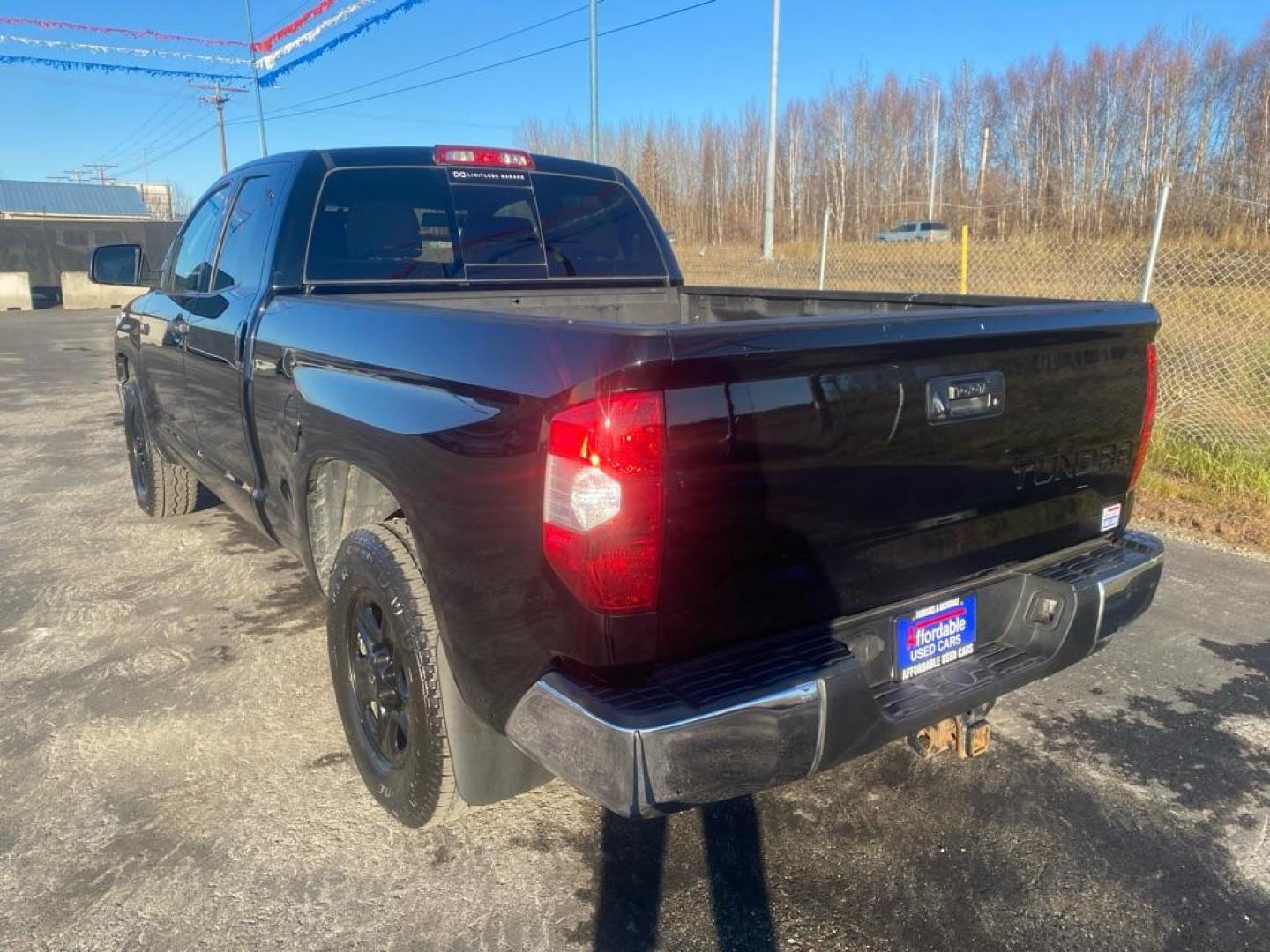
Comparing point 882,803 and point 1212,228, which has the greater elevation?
point 1212,228

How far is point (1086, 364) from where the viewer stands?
254 cm

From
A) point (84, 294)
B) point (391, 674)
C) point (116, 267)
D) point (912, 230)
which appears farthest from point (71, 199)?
point (391, 674)

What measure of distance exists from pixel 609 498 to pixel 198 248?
3.70 m

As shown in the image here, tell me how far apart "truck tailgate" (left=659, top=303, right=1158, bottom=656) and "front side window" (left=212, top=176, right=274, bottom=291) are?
96.0 inches

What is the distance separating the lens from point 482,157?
4023 mm

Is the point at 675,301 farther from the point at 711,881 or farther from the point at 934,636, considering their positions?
the point at 711,881

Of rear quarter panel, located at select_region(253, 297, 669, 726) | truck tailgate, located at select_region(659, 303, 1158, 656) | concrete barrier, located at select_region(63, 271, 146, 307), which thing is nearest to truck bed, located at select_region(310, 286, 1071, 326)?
truck tailgate, located at select_region(659, 303, 1158, 656)

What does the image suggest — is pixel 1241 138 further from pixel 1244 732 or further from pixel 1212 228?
pixel 1244 732

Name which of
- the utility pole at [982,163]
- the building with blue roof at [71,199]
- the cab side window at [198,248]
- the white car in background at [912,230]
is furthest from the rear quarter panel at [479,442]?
the building with blue roof at [71,199]

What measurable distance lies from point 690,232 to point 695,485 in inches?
2208

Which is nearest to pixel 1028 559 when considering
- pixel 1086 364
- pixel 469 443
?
pixel 1086 364

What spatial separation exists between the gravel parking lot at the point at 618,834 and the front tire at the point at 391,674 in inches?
7.0

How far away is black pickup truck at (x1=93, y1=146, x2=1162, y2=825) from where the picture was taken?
6.16 feet

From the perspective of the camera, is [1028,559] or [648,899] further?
[1028,559]
